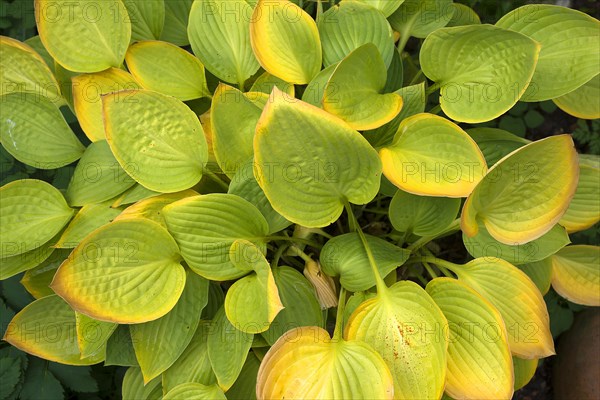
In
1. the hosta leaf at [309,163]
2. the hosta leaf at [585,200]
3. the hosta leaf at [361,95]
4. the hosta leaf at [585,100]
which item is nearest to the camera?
the hosta leaf at [309,163]

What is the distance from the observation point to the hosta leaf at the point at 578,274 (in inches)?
38.1

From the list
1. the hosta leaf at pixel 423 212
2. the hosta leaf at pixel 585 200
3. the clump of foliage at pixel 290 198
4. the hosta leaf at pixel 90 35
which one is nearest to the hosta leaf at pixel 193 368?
the clump of foliage at pixel 290 198

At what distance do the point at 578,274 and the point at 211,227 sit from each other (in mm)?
656

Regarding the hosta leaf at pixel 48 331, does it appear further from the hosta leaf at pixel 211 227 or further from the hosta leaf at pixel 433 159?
the hosta leaf at pixel 433 159

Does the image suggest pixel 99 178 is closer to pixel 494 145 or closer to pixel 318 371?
pixel 318 371

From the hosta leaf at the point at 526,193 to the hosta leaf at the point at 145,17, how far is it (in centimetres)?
61

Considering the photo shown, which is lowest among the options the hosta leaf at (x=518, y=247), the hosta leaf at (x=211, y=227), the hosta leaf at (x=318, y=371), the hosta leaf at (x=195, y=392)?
the hosta leaf at (x=195, y=392)

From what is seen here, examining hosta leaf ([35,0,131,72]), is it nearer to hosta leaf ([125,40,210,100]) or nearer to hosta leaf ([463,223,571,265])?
hosta leaf ([125,40,210,100])

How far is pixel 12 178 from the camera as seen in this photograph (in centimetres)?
102

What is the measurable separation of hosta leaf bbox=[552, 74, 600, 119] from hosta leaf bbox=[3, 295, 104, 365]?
2.96ft

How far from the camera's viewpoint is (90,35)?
90 centimetres

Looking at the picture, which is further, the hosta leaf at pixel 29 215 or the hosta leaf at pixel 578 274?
the hosta leaf at pixel 578 274

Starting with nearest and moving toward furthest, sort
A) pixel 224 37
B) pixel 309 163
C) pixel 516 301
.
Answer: pixel 309 163 < pixel 516 301 < pixel 224 37

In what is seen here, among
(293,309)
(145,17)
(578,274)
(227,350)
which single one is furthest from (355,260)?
(145,17)
